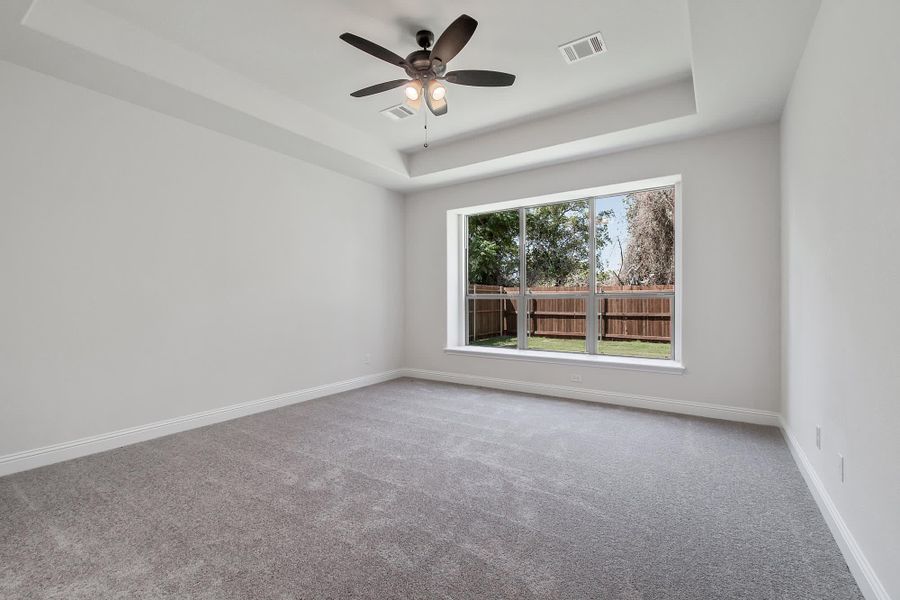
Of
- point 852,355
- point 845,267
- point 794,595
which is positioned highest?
point 845,267

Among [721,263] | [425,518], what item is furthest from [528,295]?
[425,518]

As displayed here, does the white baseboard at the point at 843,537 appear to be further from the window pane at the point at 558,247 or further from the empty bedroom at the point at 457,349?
the window pane at the point at 558,247

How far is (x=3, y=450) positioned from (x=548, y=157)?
499 cm

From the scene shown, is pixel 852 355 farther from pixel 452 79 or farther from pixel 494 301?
pixel 494 301

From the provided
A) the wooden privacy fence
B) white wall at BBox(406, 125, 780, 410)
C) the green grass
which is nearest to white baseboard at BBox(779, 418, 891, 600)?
white wall at BBox(406, 125, 780, 410)

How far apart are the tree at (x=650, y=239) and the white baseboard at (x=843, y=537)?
2191 millimetres

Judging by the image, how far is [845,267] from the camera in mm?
1845

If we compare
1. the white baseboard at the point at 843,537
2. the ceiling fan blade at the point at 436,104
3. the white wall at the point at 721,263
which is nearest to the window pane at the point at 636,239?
the white wall at the point at 721,263

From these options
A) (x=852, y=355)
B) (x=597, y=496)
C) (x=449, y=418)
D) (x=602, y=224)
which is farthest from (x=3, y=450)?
(x=602, y=224)

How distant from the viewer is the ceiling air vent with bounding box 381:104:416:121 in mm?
3924

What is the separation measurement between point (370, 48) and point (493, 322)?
384 cm

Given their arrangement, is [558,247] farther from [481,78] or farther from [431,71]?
[431,71]

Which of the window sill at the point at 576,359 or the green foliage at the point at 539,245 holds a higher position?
the green foliage at the point at 539,245

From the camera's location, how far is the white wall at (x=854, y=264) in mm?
1385
